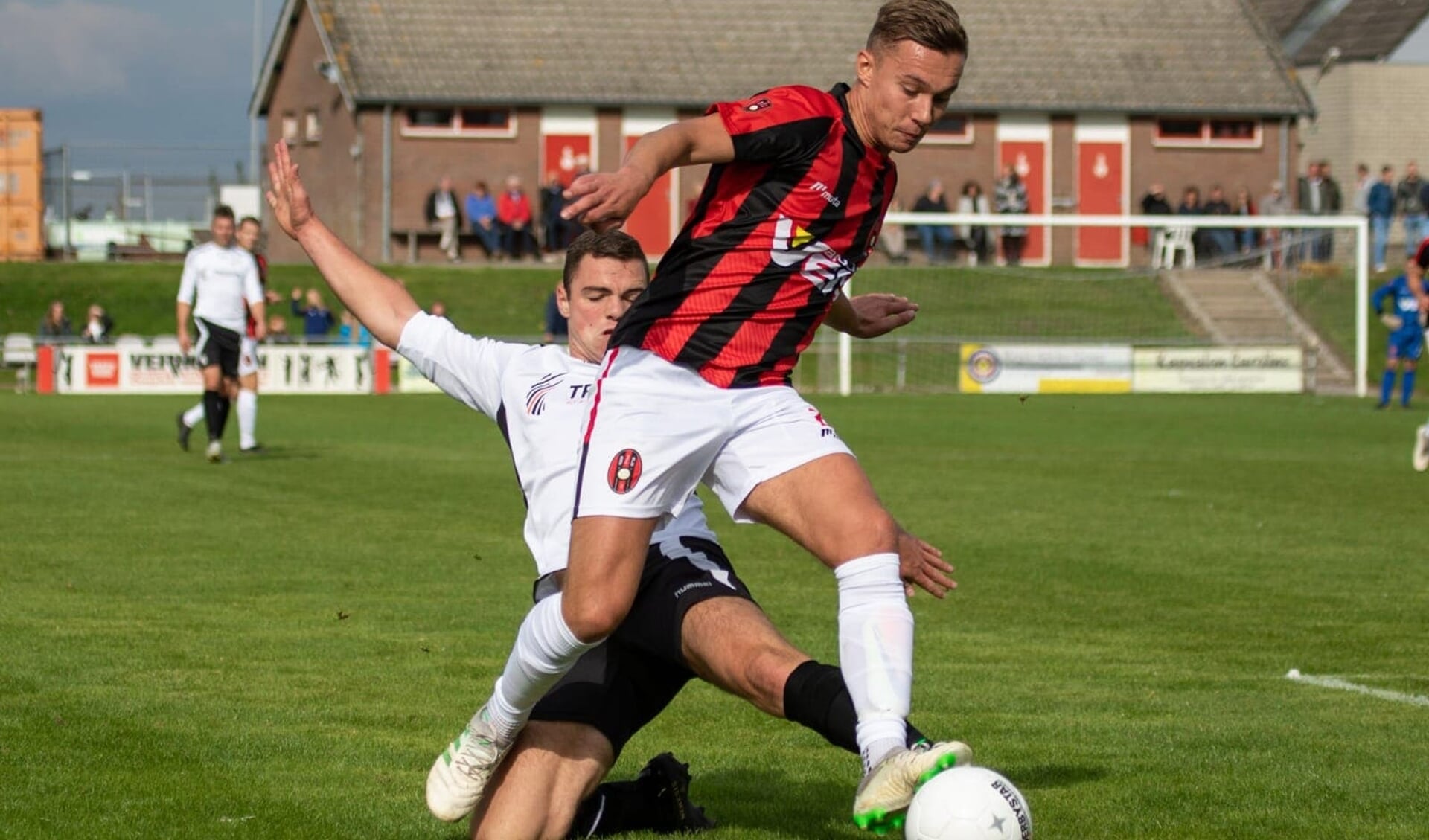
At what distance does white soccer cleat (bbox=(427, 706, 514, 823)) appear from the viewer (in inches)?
193

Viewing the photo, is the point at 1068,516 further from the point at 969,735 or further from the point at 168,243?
the point at 168,243

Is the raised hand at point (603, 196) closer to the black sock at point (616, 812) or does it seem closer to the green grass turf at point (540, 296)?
the black sock at point (616, 812)

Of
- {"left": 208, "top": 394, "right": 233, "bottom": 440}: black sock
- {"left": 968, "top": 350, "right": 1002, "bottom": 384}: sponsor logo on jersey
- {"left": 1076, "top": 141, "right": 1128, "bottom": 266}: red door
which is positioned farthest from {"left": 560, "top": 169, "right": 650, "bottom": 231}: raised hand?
{"left": 1076, "top": 141, "right": 1128, "bottom": 266}: red door

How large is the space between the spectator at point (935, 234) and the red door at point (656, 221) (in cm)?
664

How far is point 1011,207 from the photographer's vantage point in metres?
42.9

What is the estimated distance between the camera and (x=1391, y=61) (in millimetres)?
53688

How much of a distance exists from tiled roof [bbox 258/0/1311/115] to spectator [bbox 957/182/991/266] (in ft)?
10.3

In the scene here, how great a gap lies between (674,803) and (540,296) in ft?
117

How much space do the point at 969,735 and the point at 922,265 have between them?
3519cm

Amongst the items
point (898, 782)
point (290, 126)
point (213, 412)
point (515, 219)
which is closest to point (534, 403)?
point (898, 782)

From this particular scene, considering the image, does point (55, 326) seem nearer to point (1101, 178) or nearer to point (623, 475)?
point (1101, 178)

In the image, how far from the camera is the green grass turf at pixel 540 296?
3797 cm

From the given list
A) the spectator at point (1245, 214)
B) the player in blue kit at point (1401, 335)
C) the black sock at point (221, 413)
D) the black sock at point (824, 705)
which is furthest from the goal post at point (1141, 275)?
the black sock at point (824, 705)

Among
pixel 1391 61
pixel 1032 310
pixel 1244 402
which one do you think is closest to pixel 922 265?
pixel 1032 310
